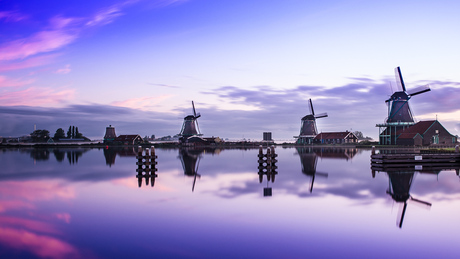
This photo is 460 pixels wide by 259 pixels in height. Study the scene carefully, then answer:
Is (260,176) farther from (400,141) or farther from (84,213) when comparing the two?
(400,141)

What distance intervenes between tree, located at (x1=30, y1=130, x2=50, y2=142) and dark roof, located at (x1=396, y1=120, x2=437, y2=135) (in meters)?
135

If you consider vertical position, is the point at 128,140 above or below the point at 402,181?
above

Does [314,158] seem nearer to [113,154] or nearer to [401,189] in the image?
[401,189]

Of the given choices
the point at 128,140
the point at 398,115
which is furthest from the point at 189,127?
the point at 398,115

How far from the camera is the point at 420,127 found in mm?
74375

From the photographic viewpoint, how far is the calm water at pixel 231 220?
35.6 ft

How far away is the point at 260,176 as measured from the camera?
29.1m

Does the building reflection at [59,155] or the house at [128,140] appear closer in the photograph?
the building reflection at [59,155]

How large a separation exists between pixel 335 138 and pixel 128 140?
216ft

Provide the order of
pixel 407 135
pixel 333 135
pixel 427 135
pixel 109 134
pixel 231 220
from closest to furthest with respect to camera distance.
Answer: pixel 231 220 < pixel 427 135 < pixel 407 135 < pixel 333 135 < pixel 109 134

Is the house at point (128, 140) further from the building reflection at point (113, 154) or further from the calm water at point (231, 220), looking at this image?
the calm water at point (231, 220)

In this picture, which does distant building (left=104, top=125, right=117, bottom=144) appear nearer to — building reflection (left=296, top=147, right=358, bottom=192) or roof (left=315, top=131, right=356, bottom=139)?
roof (left=315, top=131, right=356, bottom=139)

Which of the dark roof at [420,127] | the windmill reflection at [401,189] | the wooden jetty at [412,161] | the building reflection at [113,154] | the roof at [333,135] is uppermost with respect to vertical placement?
the dark roof at [420,127]

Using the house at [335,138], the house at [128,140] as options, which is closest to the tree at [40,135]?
the house at [128,140]
